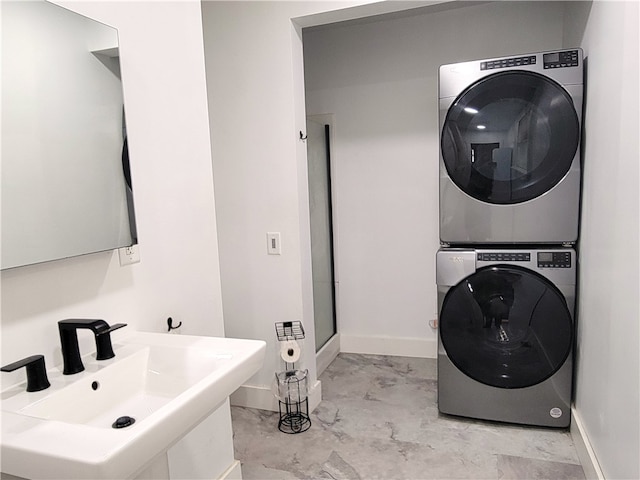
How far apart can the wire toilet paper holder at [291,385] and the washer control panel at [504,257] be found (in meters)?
1.04

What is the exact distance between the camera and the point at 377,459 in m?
2.13

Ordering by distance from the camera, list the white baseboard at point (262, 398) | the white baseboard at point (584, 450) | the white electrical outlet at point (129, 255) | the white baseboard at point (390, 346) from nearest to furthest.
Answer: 1. the white electrical outlet at point (129, 255)
2. the white baseboard at point (584, 450)
3. the white baseboard at point (262, 398)
4. the white baseboard at point (390, 346)

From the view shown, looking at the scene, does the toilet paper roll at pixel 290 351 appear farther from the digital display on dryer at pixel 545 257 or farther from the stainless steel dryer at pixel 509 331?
the digital display on dryer at pixel 545 257

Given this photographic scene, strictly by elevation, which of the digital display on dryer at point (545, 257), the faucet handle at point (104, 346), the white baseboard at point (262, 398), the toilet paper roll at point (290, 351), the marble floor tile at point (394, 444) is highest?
the digital display on dryer at point (545, 257)

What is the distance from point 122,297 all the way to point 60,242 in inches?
11.4

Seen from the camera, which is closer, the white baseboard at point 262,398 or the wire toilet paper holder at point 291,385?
the wire toilet paper holder at point 291,385

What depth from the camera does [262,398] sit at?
2.67m

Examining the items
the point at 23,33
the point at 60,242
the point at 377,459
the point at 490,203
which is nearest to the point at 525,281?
the point at 490,203

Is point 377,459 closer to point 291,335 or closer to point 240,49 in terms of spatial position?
point 291,335

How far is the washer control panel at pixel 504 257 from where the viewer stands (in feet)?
7.10

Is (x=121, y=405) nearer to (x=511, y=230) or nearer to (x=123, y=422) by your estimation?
(x=123, y=422)

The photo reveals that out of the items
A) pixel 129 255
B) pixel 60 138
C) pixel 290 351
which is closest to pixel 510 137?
pixel 290 351

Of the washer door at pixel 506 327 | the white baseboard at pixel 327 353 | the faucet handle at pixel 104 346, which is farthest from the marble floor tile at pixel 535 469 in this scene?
the faucet handle at pixel 104 346

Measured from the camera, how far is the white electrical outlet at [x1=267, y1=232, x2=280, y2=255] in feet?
8.21
